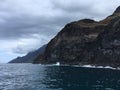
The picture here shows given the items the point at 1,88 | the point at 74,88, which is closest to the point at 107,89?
the point at 74,88

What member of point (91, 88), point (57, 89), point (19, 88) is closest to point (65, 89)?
point (57, 89)

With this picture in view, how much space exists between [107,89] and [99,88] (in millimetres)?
3166

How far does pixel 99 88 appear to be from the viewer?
286 feet

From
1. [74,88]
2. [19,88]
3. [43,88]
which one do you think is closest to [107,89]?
[74,88]

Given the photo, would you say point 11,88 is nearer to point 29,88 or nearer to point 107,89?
point 29,88

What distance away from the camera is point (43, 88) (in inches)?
3423

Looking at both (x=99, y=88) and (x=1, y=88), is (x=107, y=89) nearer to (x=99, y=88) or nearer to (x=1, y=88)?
(x=99, y=88)

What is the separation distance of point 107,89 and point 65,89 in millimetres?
12348

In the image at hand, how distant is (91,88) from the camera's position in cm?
8719

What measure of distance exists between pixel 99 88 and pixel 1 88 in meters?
29.8

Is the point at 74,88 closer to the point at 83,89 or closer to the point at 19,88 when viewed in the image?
the point at 83,89

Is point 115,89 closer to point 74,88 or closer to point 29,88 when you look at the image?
point 74,88

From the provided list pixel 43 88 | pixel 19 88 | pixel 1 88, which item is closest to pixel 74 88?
pixel 43 88

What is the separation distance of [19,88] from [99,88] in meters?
24.3
